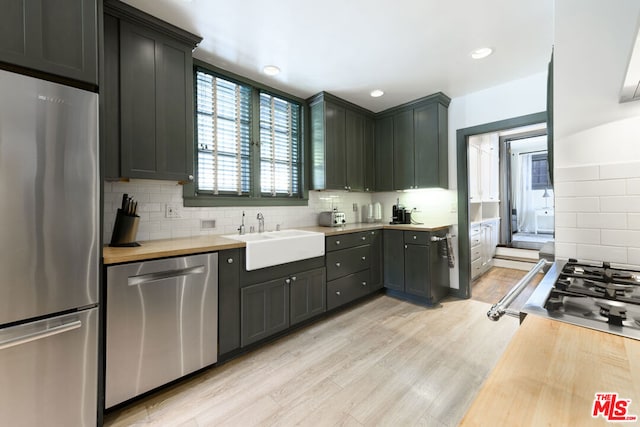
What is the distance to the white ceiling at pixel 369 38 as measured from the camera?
1.83 m

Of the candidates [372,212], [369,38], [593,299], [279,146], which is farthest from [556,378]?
[372,212]

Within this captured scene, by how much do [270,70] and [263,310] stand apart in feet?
7.56

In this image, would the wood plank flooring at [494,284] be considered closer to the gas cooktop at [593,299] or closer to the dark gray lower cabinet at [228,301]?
the gas cooktop at [593,299]

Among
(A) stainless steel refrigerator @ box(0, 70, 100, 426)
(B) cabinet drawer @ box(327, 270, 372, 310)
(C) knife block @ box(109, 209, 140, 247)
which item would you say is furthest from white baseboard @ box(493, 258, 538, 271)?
(A) stainless steel refrigerator @ box(0, 70, 100, 426)

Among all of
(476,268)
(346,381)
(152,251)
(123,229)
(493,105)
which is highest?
(493,105)

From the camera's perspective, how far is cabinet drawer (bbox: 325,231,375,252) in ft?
9.15

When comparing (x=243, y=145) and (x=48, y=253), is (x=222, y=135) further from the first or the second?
(x=48, y=253)

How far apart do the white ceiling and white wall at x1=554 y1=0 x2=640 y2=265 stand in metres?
0.67

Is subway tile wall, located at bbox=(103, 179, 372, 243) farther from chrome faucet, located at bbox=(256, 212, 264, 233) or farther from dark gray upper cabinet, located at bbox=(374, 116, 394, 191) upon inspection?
dark gray upper cabinet, located at bbox=(374, 116, 394, 191)

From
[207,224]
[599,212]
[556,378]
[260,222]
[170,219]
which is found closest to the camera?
[556,378]

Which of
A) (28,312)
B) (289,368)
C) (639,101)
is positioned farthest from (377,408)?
(639,101)

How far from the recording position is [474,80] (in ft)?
9.60

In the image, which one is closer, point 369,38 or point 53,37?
point 53,37

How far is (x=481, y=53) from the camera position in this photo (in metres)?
2.39
